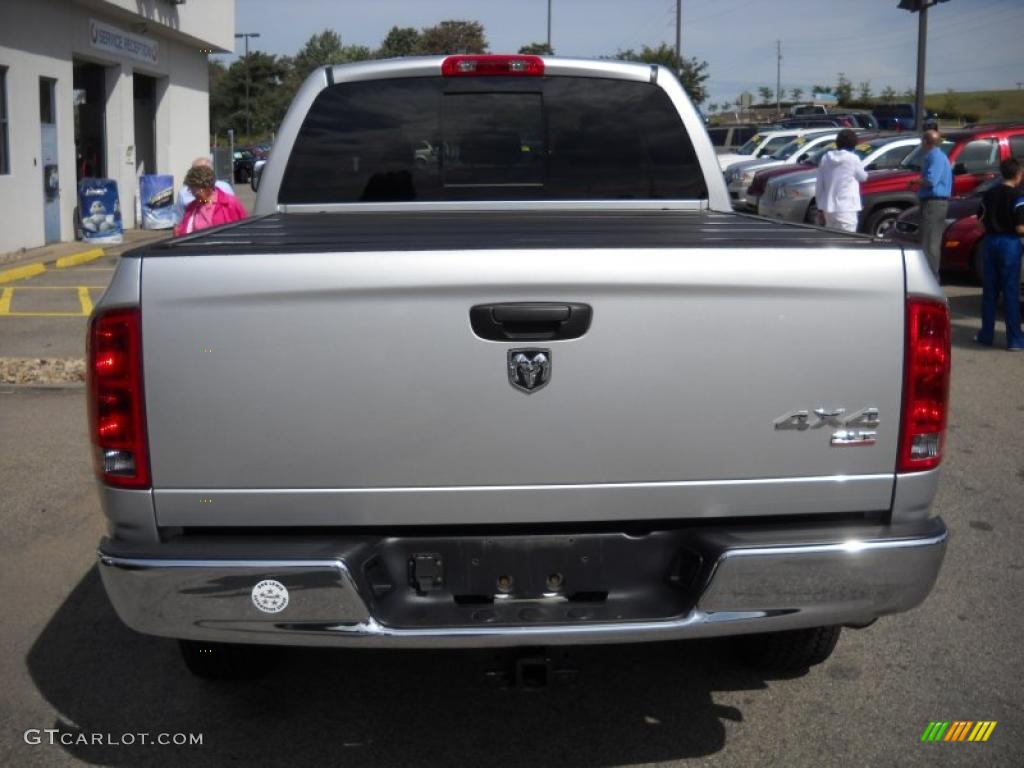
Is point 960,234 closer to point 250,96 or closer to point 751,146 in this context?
point 751,146

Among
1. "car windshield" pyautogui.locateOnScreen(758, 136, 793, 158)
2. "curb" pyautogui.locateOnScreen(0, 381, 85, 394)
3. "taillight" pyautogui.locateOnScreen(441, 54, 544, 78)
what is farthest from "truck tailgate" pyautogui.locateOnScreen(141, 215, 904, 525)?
"car windshield" pyautogui.locateOnScreen(758, 136, 793, 158)

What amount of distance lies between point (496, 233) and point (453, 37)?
88522 millimetres

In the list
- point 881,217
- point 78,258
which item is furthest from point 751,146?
point 78,258

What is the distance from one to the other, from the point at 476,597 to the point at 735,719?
4.06 feet

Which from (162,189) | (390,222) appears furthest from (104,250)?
(390,222)

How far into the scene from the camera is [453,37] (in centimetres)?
8825

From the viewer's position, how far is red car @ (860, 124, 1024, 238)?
16.8 m

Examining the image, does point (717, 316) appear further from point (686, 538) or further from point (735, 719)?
point (735, 719)

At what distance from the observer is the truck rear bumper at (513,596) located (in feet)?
10.1

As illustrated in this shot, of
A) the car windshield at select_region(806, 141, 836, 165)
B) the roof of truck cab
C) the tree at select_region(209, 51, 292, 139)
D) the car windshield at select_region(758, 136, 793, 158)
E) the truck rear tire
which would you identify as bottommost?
the truck rear tire

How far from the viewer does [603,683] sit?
4273 millimetres

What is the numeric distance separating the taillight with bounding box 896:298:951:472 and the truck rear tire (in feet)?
7.39

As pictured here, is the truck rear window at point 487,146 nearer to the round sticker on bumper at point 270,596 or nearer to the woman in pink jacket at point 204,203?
the round sticker on bumper at point 270,596

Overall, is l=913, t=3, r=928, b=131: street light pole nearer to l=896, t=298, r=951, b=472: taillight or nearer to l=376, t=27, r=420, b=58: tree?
l=896, t=298, r=951, b=472: taillight
